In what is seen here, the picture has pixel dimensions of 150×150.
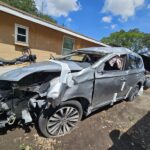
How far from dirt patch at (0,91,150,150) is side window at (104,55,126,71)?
4.54 feet

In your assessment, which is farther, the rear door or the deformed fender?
the rear door

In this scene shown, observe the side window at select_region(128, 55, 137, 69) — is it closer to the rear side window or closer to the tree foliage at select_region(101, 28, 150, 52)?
the rear side window

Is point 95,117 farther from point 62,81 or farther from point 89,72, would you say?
point 62,81

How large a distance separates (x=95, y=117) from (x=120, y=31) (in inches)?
1709

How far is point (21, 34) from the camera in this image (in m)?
8.89

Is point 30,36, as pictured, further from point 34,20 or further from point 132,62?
point 132,62

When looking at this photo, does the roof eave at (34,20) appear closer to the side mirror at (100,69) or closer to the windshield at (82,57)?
the windshield at (82,57)

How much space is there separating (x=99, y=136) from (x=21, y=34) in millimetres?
7562

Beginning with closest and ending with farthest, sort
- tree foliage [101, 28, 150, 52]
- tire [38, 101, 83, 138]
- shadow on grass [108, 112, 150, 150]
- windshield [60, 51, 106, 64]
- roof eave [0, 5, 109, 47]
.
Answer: tire [38, 101, 83, 138] < shadow on grass [108, 112, 150, 150] < windshield [60, 51, 106, 64] < roof eave [0, 5, 109, 47] < tree foliage [101, 28, 150, 52]

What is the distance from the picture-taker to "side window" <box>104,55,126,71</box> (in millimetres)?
4018

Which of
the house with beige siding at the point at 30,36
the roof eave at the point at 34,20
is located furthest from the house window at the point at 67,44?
the roof eave at the point at 34,20

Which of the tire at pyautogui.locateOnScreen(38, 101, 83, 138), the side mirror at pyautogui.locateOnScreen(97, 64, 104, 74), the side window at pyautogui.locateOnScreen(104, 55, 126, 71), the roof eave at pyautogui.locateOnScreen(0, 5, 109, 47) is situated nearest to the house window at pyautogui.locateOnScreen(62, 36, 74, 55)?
the roof eave at pyautogui.locateOnScreen(0, 5, 109, 47)

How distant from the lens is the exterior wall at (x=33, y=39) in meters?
8.12

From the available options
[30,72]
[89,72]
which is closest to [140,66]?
[89,72]
